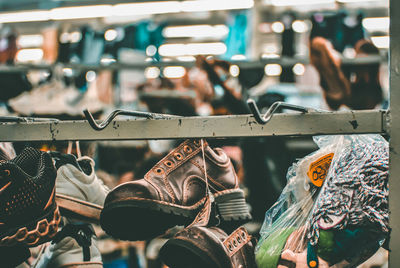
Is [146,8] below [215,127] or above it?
below

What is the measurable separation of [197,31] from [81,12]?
6.60ft

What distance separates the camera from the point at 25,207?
39.9 inches

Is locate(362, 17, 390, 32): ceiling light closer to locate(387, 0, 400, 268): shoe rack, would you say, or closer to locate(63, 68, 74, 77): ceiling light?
locate(63, 68, 74, 77): ceiling light

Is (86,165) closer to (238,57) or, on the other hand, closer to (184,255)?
(184,255)

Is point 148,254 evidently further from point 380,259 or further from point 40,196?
point 40,196

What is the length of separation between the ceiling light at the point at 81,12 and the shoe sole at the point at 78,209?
5.62 m

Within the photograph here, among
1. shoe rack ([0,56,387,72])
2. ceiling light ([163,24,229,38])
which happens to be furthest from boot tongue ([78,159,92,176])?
ceiling light ([163,24,229,38])

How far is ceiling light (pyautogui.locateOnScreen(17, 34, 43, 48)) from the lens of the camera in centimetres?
867

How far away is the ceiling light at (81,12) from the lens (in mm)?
6555

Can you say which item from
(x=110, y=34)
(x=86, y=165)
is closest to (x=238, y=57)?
(x=110, y=34)

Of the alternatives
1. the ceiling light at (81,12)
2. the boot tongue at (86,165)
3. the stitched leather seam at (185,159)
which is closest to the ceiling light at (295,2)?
the ceiling light at (81,12)

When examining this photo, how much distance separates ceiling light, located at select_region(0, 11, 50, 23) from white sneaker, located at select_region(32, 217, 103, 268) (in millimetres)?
6096

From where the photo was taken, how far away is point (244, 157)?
2393 millimetres

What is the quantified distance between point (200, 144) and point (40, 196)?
35 centimetres
